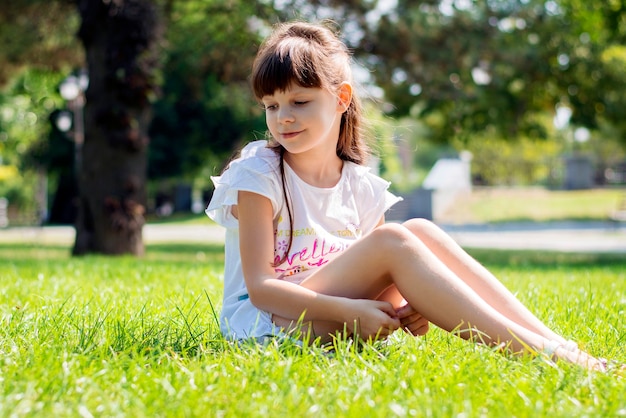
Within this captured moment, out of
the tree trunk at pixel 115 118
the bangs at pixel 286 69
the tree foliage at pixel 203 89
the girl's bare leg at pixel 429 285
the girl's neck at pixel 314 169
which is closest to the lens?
the girl's bare leg at pixel 429 285

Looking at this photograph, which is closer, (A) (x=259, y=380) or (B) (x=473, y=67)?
(A) (x=259, y=380)

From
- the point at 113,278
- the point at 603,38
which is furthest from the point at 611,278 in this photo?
the point at 603,38

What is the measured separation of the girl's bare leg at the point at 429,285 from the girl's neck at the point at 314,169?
50 centimetres

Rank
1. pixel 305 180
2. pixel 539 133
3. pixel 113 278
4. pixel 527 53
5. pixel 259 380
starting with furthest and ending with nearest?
pixel 539 133, pixel 527 53, pixel 113 278, pixel 305 180, pixel 259 380

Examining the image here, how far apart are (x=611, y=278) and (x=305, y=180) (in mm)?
4638

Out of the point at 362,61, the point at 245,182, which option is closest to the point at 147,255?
the point at 362,61

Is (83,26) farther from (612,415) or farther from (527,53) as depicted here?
(612,415)

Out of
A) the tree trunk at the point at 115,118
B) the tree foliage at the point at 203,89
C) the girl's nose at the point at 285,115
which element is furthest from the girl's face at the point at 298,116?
the tree foliage at the point at 203,89

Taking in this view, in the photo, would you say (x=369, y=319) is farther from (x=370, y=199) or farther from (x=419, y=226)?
(x=370, y=199)

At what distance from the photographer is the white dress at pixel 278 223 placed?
3.06m

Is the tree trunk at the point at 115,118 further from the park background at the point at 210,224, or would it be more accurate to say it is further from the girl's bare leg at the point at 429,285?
the girl's bare leg at the point at 429,285

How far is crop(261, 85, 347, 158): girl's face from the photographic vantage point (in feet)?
10.0

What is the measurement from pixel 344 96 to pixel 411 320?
1.01 m

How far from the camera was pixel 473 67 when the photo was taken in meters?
13.4
